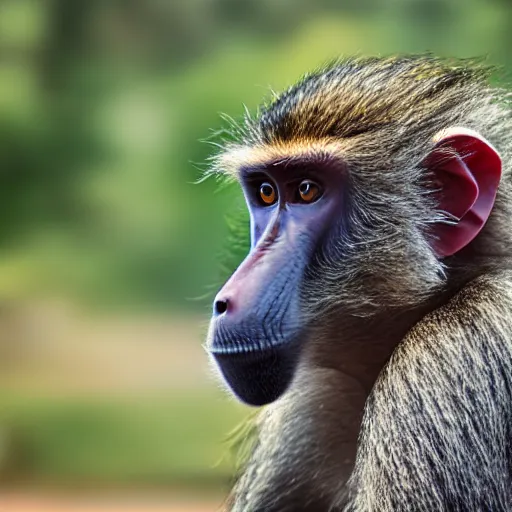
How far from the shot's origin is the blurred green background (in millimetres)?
3047

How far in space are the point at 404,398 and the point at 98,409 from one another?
216 centimetres

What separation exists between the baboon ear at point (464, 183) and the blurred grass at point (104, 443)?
5.98 feet

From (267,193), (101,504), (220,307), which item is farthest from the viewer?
(101,504)

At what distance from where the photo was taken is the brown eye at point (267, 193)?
1.58m

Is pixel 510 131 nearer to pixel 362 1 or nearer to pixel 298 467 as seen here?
pixel 298 467

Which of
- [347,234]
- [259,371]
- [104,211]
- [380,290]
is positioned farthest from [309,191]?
[104,211]

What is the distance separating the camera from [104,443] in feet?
10.6

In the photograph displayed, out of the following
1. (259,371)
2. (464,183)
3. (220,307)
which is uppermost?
(464,183)

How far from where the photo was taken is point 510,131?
157cm

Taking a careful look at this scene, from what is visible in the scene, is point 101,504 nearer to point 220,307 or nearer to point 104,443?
point 104,443

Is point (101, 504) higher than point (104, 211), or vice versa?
point (104, 211)

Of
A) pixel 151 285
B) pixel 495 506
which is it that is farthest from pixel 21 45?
pixel 495 506

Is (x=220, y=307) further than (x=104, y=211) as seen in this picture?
No

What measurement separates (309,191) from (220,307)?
272mm
